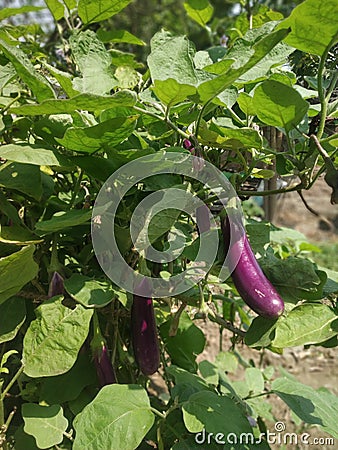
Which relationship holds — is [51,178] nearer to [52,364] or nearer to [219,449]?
[52,364]

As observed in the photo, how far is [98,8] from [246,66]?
0.28 m

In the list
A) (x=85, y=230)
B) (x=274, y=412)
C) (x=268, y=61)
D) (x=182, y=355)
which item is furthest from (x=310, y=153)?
Answer: (x=274, y=412)

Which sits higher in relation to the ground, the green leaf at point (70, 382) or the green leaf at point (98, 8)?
the green leaf at point (98, 8)

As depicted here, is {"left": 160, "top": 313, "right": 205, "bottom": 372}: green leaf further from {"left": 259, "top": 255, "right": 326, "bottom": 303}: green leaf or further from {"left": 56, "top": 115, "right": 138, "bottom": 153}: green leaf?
{"left": 56, "top": 115, "right": 138, "bottom": 153}: green leaf

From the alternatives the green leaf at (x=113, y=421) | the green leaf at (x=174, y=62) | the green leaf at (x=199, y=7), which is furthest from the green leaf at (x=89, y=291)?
the green leaf at (x=199, y=7)

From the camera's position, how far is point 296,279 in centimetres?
58

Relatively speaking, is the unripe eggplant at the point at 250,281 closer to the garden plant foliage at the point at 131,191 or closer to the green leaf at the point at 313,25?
the garden plant foliage at the point at 131,191

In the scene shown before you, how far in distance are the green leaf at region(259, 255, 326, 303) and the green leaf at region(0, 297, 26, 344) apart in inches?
10.6

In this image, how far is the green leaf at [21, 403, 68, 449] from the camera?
1.83ft

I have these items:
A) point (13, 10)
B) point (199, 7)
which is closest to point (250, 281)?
point (13, 10)

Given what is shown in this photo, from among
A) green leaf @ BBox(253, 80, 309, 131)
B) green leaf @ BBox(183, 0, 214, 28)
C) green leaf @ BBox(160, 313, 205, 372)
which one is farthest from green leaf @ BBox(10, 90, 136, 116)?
green leaf @ BBox(183, 0, 214, 28)

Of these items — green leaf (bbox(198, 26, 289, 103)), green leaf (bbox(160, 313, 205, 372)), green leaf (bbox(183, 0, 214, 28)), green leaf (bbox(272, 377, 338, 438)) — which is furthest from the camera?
green leaf (bbox(183, 0, 214, 28))

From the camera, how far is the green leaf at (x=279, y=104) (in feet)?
1.49

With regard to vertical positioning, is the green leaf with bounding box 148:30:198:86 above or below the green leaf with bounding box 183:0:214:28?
above
